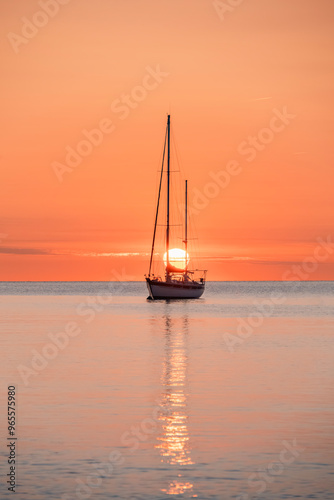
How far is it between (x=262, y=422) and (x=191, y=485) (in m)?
7.67

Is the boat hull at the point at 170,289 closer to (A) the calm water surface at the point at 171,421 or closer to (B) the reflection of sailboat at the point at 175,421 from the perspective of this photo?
(A) the calm water surface at the point at 171,421

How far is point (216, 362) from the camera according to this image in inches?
1649

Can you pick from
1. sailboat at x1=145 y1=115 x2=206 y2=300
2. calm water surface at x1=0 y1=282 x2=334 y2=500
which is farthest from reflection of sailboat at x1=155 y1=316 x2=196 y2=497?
sailboat at x1=145 y1=115 x2=206 y2=300

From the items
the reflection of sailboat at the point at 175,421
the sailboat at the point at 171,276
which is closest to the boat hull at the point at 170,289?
the sailboat at the point at 171,276

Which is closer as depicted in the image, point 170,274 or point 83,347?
point 83,347

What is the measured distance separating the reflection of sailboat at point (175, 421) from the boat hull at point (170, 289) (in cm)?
7137

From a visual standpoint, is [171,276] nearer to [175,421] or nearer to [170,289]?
[170,289]

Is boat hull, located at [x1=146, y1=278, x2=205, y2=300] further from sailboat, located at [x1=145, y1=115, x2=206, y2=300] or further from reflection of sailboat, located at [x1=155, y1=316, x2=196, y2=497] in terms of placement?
reflection of sailboat, located at [x1=155, y1=316, x2=196, y2=497]

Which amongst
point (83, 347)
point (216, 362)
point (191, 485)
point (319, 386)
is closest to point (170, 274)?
point (83, 347)

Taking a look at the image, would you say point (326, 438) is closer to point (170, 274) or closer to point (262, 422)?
point (262, 422)

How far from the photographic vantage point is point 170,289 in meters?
118

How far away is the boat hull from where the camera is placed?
116 metres

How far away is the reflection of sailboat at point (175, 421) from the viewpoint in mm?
17844

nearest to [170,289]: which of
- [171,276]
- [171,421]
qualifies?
[171,276]
